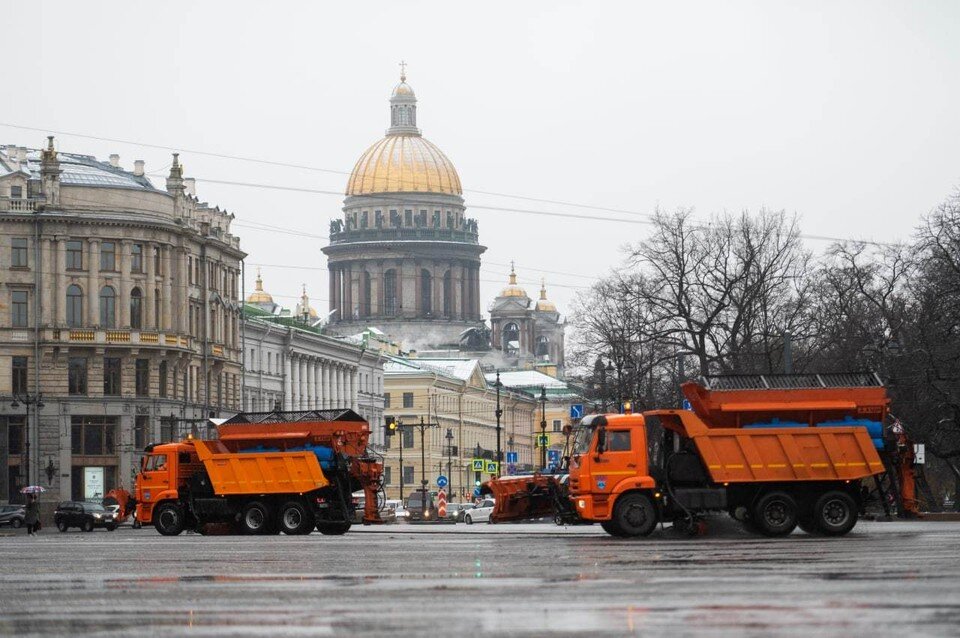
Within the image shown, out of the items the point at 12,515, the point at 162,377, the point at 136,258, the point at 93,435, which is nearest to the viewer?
the point at 12,515

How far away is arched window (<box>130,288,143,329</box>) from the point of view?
95.4 m

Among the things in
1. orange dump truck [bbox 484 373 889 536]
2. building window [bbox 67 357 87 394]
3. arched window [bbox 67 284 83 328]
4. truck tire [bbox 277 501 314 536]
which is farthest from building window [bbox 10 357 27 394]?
orange dump truck [bbox 484 373 889 536]

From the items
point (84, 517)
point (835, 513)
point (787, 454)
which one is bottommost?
point (84, 517)

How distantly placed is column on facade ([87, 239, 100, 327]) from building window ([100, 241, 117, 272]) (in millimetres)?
466

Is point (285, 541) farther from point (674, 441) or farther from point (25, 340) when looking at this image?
point (25, 340)

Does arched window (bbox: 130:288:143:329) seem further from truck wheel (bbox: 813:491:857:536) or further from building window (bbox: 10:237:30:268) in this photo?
truck wheel (bbox: 813:491:857:536)

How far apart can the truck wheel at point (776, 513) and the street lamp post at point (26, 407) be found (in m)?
56.9

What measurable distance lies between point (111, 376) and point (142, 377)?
5.63 ft

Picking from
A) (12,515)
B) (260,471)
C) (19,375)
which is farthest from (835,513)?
(19,375)

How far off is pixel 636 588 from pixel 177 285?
80.2 meters

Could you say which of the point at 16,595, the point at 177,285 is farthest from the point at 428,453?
the point at 16,595

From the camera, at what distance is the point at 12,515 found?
72625 millimetres

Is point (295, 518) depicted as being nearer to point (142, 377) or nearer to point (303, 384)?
point (142, 377)

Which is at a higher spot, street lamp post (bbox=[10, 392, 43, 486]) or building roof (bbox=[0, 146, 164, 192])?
building roof (bbox=[0, 146, 164, 192])
